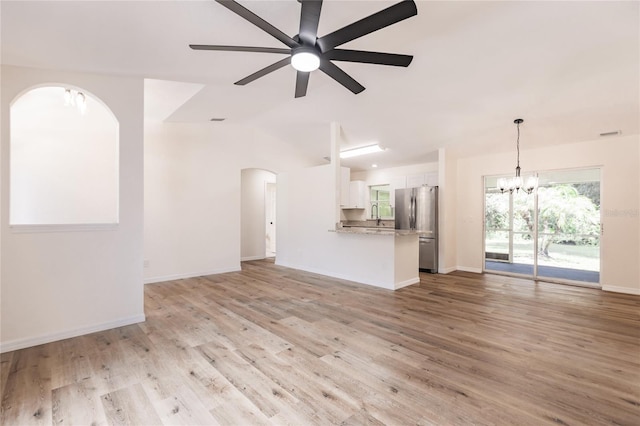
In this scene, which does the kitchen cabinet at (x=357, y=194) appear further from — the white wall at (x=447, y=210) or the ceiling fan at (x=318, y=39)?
the ceiling fan at (x=318, y=39)

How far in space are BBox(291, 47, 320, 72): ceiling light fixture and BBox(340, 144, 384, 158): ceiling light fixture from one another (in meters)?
4.41

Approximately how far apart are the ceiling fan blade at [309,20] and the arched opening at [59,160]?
340 cm

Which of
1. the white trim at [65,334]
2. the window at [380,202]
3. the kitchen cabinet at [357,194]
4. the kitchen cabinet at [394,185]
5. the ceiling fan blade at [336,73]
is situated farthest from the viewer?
the window at [380,202]

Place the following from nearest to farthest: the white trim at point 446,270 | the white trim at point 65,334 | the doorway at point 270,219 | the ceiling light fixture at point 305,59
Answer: the ceiling light fixture at point 305,59 < the white trim at point 65,334 < the white trim at point 446,270 < the doorway at point 270,219

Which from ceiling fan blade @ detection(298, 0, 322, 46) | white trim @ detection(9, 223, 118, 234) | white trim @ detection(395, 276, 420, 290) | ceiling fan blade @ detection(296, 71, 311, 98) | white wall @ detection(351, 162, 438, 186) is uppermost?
ceiling fan blade @ detection(296, 71, 311, 98)

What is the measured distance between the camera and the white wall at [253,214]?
7875 millimetres

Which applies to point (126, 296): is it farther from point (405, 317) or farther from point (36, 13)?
point (405, 317)

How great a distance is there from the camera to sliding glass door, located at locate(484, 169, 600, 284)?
5312 millimetres

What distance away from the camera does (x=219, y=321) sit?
11.2 ft

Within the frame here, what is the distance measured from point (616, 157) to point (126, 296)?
7571mm

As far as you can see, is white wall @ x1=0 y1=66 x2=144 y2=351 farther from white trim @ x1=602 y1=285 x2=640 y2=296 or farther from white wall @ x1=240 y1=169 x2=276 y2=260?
white trim @ x1=602 y1=285 x2=640 y2=296

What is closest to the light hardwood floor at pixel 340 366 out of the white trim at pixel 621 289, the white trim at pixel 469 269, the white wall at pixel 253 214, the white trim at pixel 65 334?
the white trim at pixel 65 334

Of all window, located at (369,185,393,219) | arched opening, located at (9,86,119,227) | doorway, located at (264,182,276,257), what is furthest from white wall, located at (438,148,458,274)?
arched opening, located at (9,86,119,227)

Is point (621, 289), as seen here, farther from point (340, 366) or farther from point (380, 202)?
point (340, 366)
